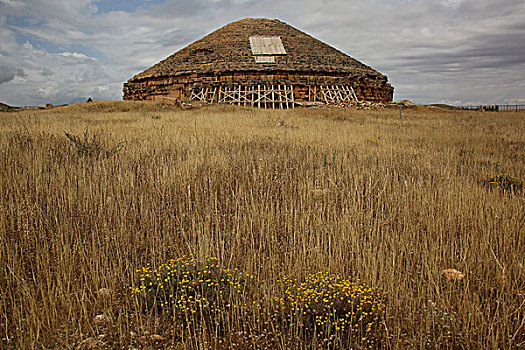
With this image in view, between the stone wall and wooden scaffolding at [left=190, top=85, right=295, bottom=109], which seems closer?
wooden scaffolding at [left=190, top=85, right=295, bottom=109]

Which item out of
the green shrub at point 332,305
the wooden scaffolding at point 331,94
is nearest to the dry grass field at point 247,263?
the green shrub at point 332,305

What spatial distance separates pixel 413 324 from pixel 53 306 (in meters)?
2.35

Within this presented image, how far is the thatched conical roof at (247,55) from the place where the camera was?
27.8 metres

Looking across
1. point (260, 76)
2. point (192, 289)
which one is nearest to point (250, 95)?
point (260, 76)

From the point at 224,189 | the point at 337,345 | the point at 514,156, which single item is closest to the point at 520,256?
the point at 337,345

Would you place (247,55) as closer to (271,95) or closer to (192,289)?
(271,95)

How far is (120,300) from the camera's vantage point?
2416 millimetres

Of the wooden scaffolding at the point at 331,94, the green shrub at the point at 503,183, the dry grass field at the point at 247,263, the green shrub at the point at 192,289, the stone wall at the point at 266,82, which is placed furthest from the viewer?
the stone wall at the point at 266,82

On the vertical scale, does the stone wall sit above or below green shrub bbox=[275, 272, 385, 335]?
above

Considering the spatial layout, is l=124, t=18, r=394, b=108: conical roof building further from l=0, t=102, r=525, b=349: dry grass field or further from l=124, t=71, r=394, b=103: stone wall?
l=0, t=102, r=525, b=349: dry grass field

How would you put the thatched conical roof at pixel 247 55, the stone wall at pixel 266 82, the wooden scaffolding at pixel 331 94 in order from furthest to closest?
the thatched conical roof at pixel 247 55, the stone wall at pixel 266 82, the wooden scaffolding at pixel 331 94

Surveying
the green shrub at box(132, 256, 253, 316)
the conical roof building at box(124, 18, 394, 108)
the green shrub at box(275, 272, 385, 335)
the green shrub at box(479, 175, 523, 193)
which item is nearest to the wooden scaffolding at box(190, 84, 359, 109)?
the conical roof building at box(124, 18, 394, 108)

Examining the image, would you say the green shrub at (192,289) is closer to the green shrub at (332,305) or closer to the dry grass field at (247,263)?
the dry grass field at (247,263)

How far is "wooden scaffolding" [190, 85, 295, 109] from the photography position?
83.0ft
